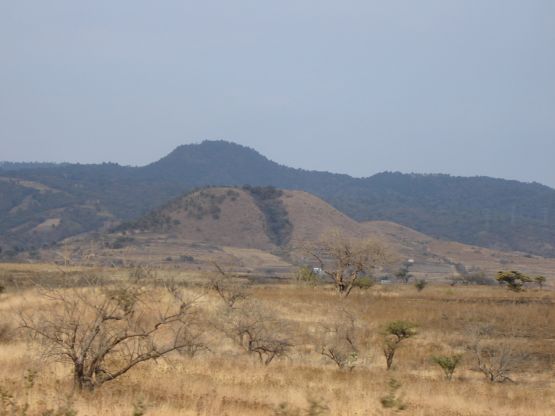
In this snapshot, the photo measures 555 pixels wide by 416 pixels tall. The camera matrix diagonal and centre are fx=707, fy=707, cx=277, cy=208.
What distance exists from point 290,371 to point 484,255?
14283cm

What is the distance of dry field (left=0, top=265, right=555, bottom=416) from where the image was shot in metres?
14.0

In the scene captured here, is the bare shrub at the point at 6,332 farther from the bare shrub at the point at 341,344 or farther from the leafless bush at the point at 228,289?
the bare shrub at the point at 341,344

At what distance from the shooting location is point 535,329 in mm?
35500

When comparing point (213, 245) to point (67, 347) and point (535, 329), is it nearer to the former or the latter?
point (535, 329)

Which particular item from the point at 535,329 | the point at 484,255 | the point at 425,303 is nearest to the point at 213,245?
the point at 484,255

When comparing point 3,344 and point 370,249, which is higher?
point 370,249

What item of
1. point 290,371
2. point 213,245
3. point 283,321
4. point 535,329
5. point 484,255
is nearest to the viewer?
point 290,371

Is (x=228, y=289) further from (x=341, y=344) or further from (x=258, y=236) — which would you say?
(x=258, y=236)

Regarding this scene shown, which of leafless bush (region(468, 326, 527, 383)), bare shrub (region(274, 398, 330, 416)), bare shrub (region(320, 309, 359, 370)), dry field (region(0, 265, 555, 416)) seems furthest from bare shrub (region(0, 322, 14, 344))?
leafless bush (region(468, 326, 527, 383))

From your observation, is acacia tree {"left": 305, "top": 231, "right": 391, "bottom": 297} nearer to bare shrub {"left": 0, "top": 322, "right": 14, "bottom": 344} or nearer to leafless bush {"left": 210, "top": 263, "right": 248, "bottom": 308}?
leafless bush {"left": 210, "top": 263, "right": 248, "bottom": 308}

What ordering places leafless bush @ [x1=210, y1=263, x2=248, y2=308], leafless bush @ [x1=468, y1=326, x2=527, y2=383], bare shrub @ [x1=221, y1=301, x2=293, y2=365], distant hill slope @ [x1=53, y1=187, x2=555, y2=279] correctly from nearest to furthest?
leafless bush @ [x1=468, y1=326, x2=527, y2=383] < bare shrub @ [x1=221, y1=301, x2=293, y2=365] < leafless bush @ [x1=210, y1=263, x2=248, y2=308] < distant hill slope @ [x1=53, y1=187, x2=555, y2=279]

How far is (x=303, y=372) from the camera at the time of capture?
2069cm

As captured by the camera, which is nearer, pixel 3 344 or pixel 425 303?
pixel 3 344

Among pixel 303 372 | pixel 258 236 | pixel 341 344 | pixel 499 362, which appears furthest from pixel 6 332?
pixel 258 236
